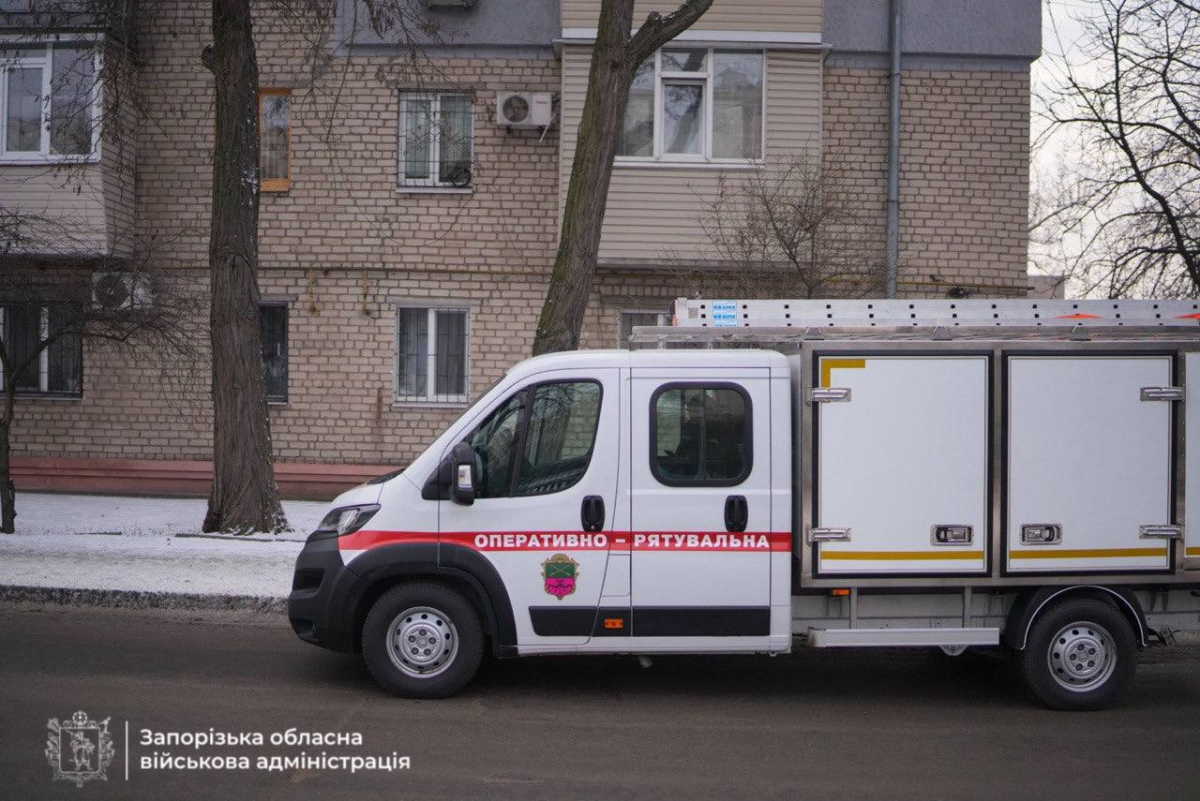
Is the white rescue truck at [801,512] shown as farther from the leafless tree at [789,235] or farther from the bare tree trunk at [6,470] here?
the bare tree trunk at [6,470]

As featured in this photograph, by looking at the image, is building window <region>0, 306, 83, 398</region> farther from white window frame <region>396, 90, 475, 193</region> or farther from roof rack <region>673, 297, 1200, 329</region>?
roof rack <region>673, 297, 1200, 329</region>

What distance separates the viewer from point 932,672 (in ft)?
26.4

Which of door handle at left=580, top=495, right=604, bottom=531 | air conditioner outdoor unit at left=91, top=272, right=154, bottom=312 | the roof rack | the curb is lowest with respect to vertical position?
the curb

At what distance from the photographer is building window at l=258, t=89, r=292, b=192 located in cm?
1620

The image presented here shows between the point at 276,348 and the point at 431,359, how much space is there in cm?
224

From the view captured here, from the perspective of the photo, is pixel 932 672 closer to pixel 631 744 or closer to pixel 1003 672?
pixel 1003 672

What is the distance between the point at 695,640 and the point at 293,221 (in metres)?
11.2

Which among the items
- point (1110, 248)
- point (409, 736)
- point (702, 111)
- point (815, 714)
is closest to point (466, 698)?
point (409, 736)

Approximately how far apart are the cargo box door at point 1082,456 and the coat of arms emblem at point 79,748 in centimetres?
510

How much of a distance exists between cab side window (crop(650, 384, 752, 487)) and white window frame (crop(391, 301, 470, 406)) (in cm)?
943

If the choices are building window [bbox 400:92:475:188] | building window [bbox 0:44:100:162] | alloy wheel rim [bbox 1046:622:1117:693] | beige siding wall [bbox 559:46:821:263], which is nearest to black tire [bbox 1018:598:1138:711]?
alloy wheel rim [bbox 1046:622:1117:693]

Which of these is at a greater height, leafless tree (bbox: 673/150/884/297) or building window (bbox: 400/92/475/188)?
building window (bbox: 400/92/475/188)

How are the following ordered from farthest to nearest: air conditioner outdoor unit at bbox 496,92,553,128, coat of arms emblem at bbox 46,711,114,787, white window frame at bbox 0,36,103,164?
air conditioner outdoor unit at bbox 496,92,553,128 < white window frame at bbox 0,36,103,164 < coat of arms emblem at bbox 46,711,114,787

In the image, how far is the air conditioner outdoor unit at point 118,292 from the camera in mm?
11875
